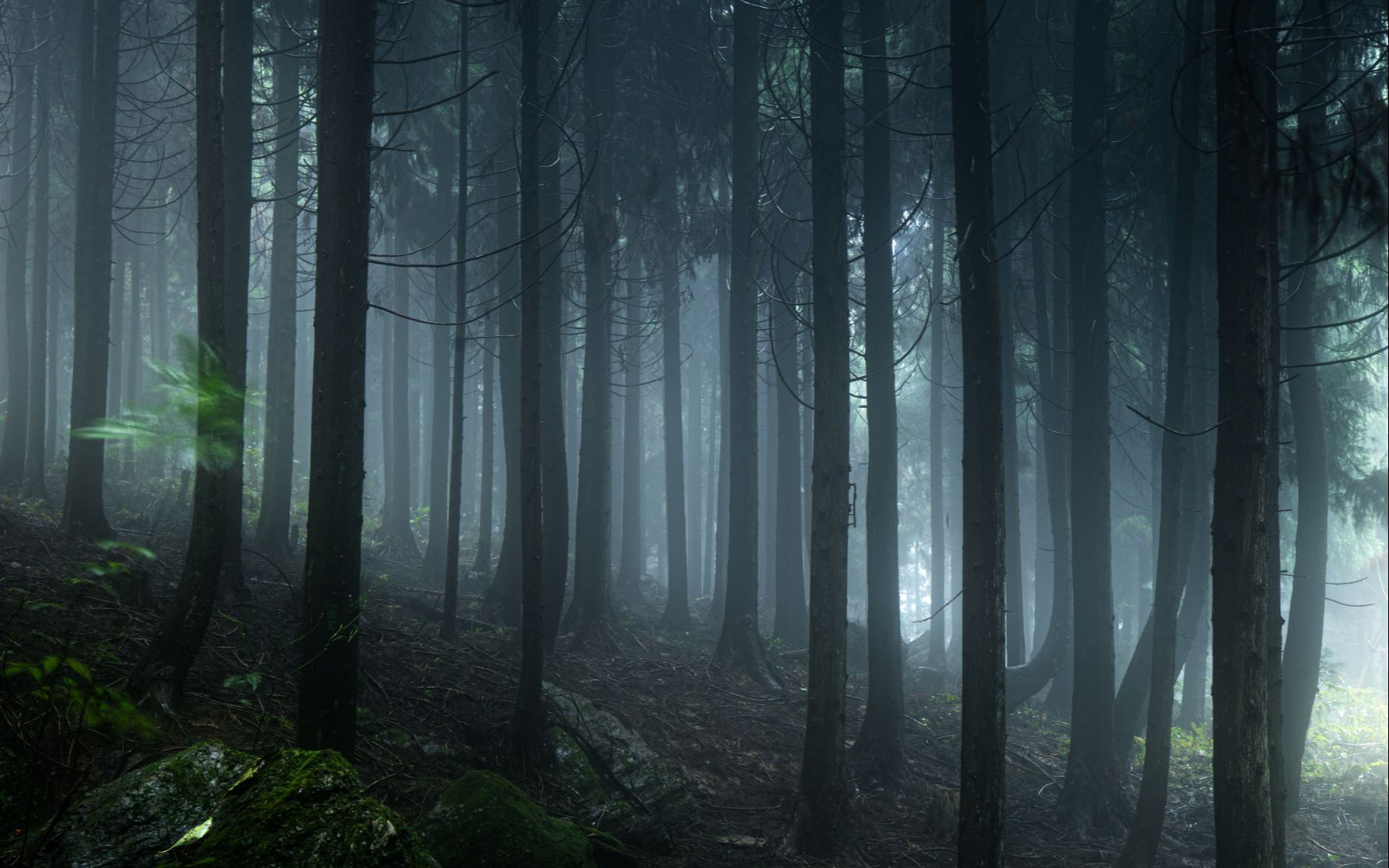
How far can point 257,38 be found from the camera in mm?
17469

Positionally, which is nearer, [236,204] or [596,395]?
[236,204]

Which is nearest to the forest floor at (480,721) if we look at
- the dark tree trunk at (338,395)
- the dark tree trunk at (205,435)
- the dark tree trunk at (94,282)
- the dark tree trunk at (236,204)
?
the dark tree trunk at (205,435)

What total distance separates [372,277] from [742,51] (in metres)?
17.0

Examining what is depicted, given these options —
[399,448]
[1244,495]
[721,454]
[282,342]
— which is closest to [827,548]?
[1244,495]

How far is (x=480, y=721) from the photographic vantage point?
8.36 m

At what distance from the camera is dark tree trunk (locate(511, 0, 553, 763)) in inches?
318

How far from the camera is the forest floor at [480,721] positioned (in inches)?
229

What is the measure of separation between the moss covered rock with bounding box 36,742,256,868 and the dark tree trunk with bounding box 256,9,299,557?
10.8m

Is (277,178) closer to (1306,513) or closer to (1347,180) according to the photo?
(1347,180)

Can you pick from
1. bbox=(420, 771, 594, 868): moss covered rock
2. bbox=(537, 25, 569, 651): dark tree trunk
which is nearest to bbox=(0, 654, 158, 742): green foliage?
bbox=(420, 771, 594, 868): moss covered rock

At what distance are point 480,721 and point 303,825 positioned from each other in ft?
17.5

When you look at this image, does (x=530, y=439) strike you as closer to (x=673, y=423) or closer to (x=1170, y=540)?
(x=1170, y=540)

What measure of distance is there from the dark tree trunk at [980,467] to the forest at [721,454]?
4 cm

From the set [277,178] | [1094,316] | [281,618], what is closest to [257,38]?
[277,178]
